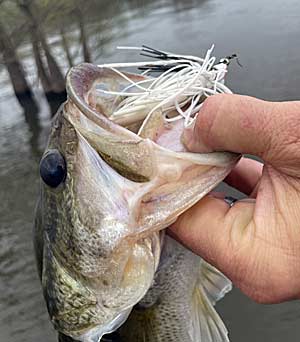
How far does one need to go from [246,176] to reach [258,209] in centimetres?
45

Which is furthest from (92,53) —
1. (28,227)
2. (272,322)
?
(272,322)

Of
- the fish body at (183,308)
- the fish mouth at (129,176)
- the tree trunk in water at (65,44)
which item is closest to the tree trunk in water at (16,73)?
the tree trunk in water at (65,44)

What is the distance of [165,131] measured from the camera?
1487 mm

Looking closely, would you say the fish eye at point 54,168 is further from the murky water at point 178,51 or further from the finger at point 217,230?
the murky water at point 178,51

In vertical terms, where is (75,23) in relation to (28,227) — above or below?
above

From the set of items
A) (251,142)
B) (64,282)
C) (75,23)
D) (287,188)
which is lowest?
(75,23)

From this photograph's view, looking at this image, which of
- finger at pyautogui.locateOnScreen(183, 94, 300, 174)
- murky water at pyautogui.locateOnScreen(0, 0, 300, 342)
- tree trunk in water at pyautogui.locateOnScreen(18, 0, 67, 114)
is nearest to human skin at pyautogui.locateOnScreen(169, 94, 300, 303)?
finger at pyautogui.locateOnScreen(183, 94, 300, 174)

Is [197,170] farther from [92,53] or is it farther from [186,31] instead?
[186,31]

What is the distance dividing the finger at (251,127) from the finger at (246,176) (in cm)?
45

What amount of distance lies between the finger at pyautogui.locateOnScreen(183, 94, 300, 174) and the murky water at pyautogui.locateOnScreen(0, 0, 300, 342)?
6.44 meters

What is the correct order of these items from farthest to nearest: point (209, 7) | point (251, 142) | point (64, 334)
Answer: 1. point (209, 7)
2. point (64, 334)
3. point (251, 142)

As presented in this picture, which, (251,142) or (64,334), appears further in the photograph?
(64,334)

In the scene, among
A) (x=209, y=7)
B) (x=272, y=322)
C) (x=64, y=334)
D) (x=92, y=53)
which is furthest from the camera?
(x=209, y=7)

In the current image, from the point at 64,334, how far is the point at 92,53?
15341mm
